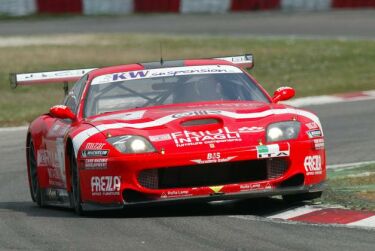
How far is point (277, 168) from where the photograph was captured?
8.63m

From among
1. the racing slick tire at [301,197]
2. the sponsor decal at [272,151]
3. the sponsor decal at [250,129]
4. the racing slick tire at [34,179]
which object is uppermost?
the sponsor decal at [250,129]

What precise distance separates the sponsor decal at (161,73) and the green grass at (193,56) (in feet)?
29.8

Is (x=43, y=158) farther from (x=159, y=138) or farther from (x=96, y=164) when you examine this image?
(x=159, y=138)

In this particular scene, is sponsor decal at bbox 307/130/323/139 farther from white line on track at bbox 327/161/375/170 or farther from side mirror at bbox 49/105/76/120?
white line on track at bbox 327/161/375/170

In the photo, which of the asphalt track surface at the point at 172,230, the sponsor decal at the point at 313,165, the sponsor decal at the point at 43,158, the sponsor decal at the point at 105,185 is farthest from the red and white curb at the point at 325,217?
the sponsor decal at the point at 43,158

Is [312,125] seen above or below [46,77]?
above

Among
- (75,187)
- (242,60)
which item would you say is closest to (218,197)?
(75,187)

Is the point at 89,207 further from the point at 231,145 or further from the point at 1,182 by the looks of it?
the point at 1,182

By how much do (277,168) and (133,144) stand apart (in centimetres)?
98

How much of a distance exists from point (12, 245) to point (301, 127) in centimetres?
229

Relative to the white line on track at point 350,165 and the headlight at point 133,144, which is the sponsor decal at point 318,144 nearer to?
the headlight at point 133,144

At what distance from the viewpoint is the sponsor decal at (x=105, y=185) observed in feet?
28.0

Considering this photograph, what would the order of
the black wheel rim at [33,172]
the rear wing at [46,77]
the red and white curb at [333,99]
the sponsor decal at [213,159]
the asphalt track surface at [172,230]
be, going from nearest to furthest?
the asphalt track surface at [172,230] < the sponsor decal at [213,159] < the black wheel rim at [33,172] < the rear wing at [46,77] < the red and white curb at [333,99]

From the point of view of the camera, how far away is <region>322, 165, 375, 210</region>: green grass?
884cm
